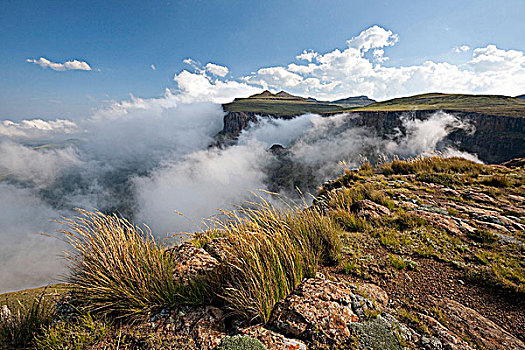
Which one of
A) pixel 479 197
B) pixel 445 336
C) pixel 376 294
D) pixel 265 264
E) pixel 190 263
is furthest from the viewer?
pixel 479 197

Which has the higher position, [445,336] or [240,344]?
[240,344]

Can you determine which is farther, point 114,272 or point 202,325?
point 114,272

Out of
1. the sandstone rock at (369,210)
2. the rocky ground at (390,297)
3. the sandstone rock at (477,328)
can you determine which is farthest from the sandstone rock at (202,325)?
the sandstone rock at (369,210)

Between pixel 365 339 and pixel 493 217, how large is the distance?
612cm

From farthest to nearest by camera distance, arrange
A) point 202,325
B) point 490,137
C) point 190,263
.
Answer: point 490,137, point 190,263, point 202,325

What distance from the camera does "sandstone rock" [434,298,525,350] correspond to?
2459 mm

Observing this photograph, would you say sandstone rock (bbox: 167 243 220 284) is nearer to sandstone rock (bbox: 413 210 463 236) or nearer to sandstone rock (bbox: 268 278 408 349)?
sandstone rock (bbox: 268 278 408 349)

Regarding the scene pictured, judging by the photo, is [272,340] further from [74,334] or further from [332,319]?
[74,334]

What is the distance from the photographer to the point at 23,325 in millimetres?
2678

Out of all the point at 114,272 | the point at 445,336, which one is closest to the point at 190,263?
the point at 114,272

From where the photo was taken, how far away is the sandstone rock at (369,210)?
605 centimetres

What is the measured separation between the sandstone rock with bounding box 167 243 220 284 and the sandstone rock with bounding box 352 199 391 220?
4.40 meters

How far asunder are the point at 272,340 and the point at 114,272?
2.48 meters

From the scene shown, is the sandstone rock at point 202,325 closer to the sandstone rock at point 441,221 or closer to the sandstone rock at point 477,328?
the sandstone rock at point 477,328
